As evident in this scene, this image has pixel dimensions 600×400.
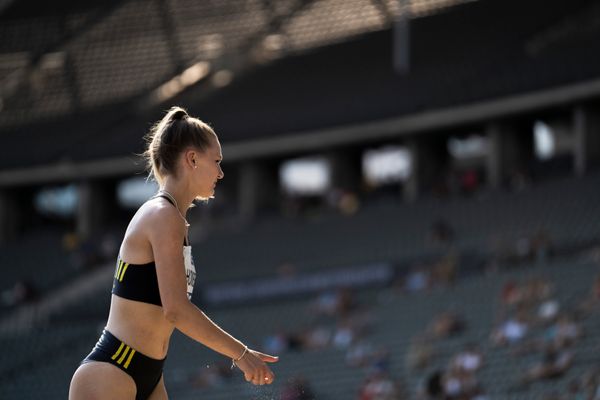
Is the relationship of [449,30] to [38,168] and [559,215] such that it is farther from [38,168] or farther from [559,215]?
[38,168]

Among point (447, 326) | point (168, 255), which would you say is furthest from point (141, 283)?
point (447, 326)

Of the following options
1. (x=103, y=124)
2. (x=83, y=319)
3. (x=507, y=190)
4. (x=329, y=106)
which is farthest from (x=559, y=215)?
(x=103, y=124)

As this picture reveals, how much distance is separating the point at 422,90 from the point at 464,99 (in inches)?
61.5

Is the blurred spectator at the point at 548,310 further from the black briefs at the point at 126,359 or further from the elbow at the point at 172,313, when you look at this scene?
the elbow at the point at 172,313

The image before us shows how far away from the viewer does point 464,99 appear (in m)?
24.8

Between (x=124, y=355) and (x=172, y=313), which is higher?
(x=172, y=313)

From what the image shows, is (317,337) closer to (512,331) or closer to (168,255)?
(512,331)

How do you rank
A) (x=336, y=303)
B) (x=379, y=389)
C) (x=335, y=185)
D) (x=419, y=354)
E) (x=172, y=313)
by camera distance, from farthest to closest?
(x=335, y=185) → (x=336, y=303) → (x=419, y=354) → (x=379, y=389) → (x=172, y=313)

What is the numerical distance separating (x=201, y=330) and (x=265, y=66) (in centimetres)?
2688

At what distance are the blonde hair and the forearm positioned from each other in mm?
507

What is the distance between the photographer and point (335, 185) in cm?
2862

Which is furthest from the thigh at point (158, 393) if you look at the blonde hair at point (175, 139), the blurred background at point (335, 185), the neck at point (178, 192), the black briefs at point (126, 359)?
the blurred background at point (335, 185)

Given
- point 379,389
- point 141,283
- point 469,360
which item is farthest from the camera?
point 379,389

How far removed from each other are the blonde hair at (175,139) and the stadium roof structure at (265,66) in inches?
813
